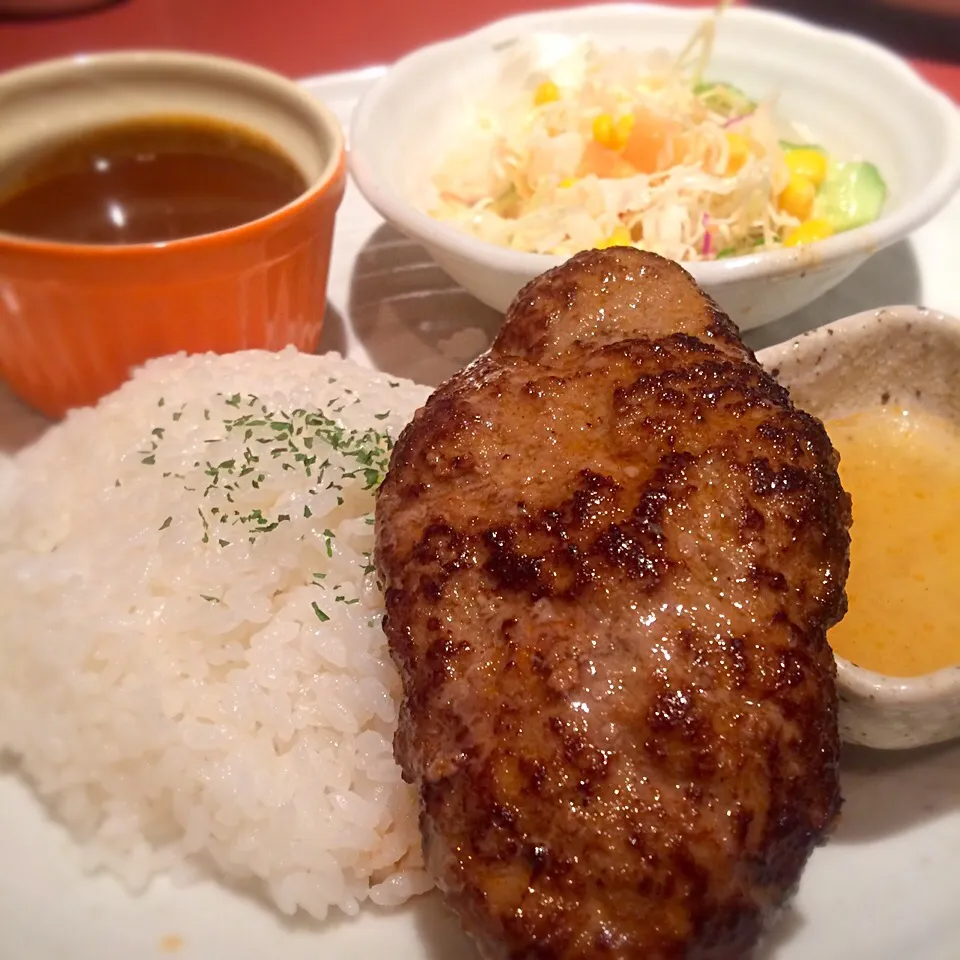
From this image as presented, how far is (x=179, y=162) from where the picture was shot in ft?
9.25

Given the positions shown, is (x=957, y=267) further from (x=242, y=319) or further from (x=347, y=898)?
(x=347, y=898)

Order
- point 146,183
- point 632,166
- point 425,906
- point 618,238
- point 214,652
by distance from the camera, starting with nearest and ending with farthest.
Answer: point 425,906 < point 214,652 < point 146,183 < point 618,238 < point 632,166

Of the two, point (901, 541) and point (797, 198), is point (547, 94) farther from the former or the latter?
point (901, 541)

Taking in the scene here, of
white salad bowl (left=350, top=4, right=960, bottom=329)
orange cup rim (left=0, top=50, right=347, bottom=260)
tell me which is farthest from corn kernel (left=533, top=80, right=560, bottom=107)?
orange cup rim (left=0, top=50, right=347, bottom=260)

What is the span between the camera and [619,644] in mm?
1426

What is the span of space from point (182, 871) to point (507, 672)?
0.79m

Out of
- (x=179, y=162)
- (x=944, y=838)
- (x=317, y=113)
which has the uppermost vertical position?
(x=317, y=113)

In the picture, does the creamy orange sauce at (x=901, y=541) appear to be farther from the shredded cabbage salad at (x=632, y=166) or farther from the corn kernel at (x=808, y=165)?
the corn kernel at (x=808, y=165)

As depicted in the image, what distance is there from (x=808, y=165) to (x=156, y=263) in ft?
6.75

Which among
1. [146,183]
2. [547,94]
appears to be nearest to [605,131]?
[547,94]

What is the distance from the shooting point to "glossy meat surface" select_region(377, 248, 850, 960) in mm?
1316

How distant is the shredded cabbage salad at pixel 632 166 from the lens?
293cm

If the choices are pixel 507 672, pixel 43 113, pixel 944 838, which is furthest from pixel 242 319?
pixel 944 838

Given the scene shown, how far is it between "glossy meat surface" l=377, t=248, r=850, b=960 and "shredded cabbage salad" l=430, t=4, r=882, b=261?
1.24 meters
